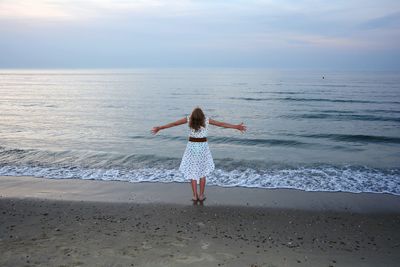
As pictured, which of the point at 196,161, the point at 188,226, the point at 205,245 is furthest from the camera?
the point at 196,161

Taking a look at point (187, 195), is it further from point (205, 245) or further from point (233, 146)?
point (233, 146)

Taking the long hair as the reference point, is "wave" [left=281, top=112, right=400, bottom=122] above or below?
below

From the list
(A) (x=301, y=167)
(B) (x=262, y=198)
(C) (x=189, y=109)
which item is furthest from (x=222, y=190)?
(C) (x=189, y=109)

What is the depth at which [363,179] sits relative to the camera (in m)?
10.1

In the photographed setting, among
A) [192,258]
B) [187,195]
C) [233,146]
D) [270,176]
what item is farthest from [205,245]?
[233,146]

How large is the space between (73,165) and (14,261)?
728 centimetres

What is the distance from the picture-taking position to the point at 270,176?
34.3ft

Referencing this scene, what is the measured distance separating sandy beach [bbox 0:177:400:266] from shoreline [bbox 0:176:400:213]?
24mm

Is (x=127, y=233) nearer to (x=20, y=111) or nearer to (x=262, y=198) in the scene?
(x=262, y=198)

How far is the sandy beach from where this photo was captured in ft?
16.5

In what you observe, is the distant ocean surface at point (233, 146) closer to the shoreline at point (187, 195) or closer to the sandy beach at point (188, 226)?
the shoreline at point (187, 195)

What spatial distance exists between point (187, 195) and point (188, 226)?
87.4 inches

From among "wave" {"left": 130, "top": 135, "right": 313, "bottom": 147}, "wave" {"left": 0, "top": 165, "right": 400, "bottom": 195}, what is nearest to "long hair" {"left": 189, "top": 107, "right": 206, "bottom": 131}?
"wave" {"left": 0, "top": 165, "right": 400, "bottom": 195}

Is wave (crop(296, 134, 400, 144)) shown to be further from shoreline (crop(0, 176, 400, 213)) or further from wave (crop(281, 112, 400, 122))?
shoreline (crop(0, 176, 400, 213))
